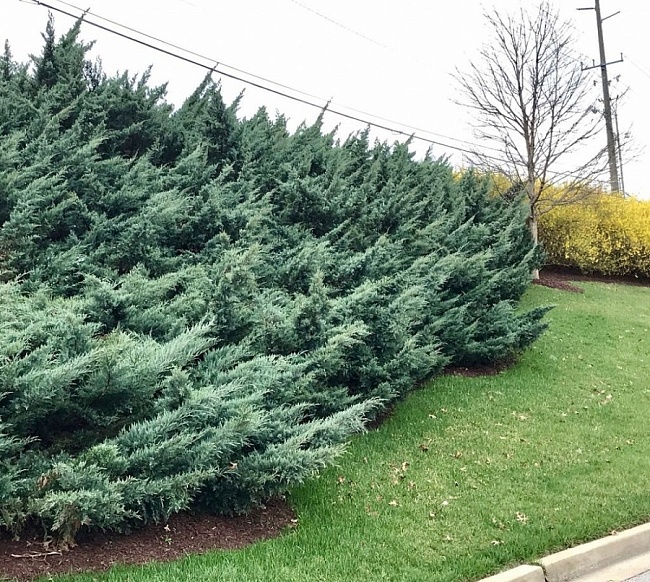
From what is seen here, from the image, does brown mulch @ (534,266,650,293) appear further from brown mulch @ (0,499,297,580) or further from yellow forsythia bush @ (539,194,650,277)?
brown mulch @ (0,499,297,580)

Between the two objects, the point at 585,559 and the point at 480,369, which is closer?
the point at 585,559

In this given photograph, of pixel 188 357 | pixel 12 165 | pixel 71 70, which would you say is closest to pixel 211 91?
pixel 71 70

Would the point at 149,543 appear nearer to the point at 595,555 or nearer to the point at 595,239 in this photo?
the point at 595,555

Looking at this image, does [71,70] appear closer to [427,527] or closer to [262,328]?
[262,328]

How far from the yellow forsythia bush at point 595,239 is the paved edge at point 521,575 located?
49.4 ft

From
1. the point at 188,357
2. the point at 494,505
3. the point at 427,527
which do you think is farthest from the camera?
the point at 494,505

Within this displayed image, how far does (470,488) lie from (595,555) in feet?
3.45

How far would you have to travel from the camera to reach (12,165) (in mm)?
7535

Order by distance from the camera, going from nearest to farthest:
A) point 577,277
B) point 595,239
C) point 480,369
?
point 480,369, point 577,277, point 595,239

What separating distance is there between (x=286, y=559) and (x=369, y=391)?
8.18 ft

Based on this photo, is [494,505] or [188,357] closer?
[188,357]

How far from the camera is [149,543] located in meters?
3.91

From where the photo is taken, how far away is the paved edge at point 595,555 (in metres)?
4.20

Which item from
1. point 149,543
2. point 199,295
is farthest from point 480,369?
point 149,543
